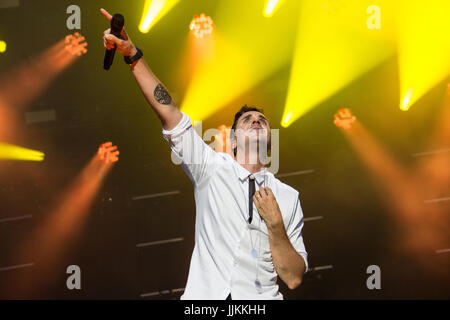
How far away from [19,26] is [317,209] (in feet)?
11.3

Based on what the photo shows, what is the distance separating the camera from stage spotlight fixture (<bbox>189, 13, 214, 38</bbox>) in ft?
Answer: 19.3

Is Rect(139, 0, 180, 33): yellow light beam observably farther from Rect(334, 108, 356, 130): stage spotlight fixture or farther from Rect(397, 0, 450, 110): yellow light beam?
Rect(397, 0, 450, 110): yellow light beam

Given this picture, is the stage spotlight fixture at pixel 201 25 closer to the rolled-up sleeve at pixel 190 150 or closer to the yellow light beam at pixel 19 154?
the yellow light beam at pixel 19 154

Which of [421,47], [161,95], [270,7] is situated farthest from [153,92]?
[421,47]

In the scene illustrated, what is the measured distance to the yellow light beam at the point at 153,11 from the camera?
580 centimetres

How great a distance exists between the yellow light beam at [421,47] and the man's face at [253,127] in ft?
10.5

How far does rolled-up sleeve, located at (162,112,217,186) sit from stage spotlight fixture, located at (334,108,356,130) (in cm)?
331

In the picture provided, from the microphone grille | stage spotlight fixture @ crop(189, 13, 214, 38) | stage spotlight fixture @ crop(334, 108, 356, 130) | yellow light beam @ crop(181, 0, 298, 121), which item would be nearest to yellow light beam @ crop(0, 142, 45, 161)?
yellow light beam @ crop(181, 0, 298, 121)

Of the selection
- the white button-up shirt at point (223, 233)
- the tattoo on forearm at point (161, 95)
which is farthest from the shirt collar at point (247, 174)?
the tattoo on forearm at point (161, 95)

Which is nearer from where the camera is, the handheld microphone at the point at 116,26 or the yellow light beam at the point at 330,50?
the handheld microphone at the point at 116,26

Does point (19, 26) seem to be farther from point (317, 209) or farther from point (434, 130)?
point (434, 130)

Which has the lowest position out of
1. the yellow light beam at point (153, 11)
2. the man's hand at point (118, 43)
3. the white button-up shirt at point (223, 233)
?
the white button-up shirt at point (223, 233)

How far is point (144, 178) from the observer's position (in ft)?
19.7
